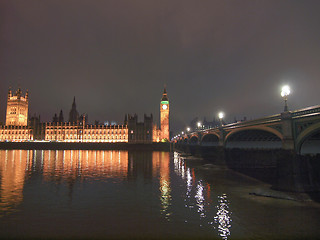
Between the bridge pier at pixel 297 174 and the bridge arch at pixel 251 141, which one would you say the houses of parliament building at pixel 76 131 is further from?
the bridge pier at pixel 297 174

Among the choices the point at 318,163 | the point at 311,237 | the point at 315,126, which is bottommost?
the point at 311,237

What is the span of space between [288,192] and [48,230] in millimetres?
21584

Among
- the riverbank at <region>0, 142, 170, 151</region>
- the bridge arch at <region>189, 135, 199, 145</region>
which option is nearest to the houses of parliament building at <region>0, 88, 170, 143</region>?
the riverbank at <region>0, 142, 170, 151</region>

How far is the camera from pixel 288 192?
22.5 meters

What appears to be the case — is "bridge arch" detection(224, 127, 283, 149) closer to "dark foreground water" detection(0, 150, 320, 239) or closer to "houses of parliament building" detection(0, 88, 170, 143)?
"dark foreground water" detection(0, 150, 320, 239)

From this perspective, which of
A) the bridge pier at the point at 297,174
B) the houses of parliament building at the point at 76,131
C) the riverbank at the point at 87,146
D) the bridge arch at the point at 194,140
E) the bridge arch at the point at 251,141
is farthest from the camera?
the houses of parliament building at the point at 76,131

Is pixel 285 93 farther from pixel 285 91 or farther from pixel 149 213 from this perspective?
pixel 149 213

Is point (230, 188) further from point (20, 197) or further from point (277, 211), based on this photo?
point (20, 197)

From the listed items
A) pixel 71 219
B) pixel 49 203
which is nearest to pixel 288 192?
pixel 71 219

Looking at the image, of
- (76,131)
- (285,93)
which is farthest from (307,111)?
(76,131)

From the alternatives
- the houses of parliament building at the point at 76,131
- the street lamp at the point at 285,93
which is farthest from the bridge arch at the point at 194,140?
the houses of parliament building at the point at 76,131

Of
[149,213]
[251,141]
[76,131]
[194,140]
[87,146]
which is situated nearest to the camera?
[149,213]

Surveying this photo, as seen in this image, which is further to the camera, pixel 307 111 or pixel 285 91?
pixel 285 91

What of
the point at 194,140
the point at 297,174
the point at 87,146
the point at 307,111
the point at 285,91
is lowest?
the point at 297,174
